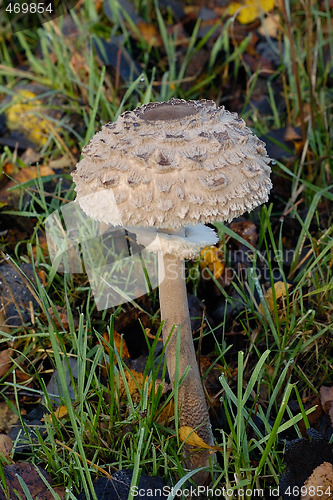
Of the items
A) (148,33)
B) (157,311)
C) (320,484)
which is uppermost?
(148,33)

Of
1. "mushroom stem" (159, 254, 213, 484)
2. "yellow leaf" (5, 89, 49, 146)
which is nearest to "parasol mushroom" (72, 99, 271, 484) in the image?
"mushroom stem" (159, 254, 213, 484)

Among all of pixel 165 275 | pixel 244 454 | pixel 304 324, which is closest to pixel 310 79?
pixel 304 324

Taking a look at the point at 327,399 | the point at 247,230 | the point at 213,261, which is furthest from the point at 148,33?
the point at 327,399

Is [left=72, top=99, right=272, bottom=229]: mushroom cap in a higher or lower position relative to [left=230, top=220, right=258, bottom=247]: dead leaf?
higher

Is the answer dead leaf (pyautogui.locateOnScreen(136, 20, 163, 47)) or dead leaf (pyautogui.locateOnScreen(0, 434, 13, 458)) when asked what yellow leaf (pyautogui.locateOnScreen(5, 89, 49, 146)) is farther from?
dead leaf (pyautogui.locateOnScreen(0, 434, 13, 458))

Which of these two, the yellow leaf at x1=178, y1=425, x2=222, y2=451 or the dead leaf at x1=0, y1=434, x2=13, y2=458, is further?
the dead leaf at x1=0, y1=434, x2=13, y2=458

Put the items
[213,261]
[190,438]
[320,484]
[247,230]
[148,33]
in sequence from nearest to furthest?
[320,484] → [190,438] → [213,261] → [247,230] → [148,33]

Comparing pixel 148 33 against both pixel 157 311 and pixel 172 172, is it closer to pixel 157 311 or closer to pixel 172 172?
pixel 157 311
